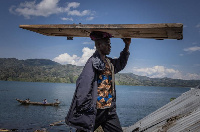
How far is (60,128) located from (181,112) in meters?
32.1

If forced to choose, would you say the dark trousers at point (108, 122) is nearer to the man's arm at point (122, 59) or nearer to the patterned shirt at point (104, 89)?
the patterned shirt at point (104, 89)

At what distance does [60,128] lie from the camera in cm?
3306

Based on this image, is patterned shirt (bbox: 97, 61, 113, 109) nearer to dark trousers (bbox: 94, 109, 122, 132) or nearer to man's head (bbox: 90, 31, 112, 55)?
dark trousers (bbox: 94, 109, 122, 132)

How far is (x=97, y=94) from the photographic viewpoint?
3.13m

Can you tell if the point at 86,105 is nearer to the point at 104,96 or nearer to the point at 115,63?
the point at 104,96

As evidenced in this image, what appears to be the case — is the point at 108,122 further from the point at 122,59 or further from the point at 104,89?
the point at 122,59

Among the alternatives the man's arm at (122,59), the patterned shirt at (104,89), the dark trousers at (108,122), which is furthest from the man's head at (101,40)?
the dark trousers at (108,122)

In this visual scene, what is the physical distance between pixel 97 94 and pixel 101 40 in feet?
3.32

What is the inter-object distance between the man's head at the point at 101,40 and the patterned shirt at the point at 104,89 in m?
0.33

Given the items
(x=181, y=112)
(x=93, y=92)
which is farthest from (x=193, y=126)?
(x=93, y=92)

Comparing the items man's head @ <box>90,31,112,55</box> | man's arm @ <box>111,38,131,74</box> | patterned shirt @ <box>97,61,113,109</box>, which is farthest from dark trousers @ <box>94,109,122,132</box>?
man's head @ <box>90,31,112,55</box>

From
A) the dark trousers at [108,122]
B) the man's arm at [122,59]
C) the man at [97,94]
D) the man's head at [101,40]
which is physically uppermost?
the man's head at [101,40]

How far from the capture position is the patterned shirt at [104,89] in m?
3.19

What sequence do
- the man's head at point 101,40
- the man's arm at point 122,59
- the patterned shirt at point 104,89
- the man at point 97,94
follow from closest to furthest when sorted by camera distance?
the man at point 97,94 < the patterned shirt at point 104,89 < the man's head at point 101,40 < the man's arm at point 122,59
